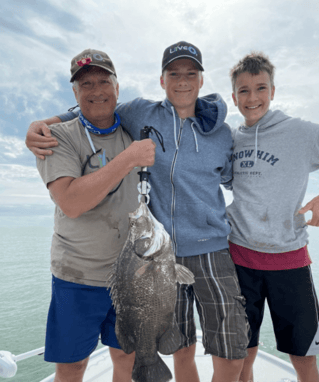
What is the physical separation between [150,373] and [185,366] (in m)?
0.93

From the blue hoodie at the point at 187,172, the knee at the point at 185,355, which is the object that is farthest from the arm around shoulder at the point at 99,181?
the knee at the point at 185,355

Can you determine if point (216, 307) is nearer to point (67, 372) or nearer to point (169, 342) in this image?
point (169, 342)

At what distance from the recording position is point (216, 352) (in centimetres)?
216

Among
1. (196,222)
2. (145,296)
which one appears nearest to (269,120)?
(196,222)

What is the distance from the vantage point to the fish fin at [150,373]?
1.67 metres

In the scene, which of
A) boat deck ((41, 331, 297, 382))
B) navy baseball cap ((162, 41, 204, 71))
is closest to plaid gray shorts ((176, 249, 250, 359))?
navy baseball cap ((162, 41, 204, 71))

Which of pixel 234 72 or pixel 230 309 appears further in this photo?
pixel 234 72

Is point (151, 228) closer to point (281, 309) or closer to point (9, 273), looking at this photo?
point (281, 309)

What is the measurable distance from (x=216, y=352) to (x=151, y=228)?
4.34 feet

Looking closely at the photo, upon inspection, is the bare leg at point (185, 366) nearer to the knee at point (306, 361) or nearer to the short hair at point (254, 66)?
the knee at point (306, 361)

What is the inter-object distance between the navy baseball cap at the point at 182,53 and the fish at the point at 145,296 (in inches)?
62.5

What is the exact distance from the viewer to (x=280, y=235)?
2.44m

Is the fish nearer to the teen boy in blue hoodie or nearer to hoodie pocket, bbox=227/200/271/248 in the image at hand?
the teen boy in blue hoodie

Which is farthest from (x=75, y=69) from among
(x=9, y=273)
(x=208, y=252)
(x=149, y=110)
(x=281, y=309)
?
(x=9, y=273)
